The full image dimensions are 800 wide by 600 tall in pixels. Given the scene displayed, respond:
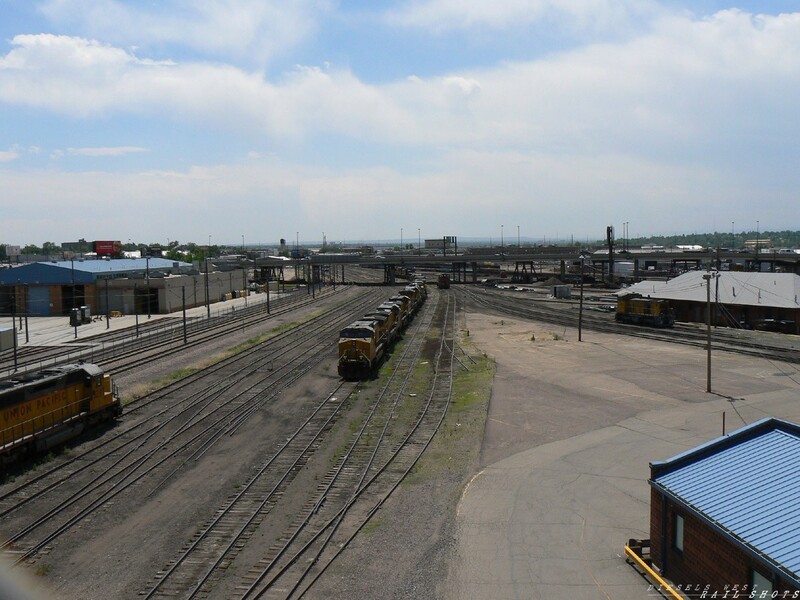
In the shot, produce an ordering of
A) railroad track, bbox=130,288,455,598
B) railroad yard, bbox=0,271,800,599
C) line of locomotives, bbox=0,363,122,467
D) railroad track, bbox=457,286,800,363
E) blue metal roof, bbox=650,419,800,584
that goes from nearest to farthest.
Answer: blue metal roof, bbox=650,419,800,584
railroad track, bbox=130,288,455,598
railroad yard, bbox=0,271,800,599
line of locomotives, bbox=0,363,122,467
railroad track, bbox=457,286,800,363

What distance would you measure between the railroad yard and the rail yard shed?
17309 millimetres

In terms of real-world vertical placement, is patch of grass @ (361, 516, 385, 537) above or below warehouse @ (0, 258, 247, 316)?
below

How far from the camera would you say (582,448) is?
27609 millimetres

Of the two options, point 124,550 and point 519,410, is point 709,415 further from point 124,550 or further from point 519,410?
point 124,550

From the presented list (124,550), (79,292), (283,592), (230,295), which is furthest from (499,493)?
(230,295)

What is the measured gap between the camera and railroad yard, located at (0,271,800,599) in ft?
56.3

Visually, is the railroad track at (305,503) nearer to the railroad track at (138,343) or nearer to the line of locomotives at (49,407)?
the line of locomotives at (49,407)

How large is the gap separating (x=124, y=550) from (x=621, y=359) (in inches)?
1576

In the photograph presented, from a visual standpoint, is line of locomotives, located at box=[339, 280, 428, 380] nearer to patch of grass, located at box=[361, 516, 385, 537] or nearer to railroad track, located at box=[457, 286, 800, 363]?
patch of grass, located at box=[361, 516, 385, 537]

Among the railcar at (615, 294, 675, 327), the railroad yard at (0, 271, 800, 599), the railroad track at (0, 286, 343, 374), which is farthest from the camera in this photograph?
the railcar at (615, 294, 675, 327)

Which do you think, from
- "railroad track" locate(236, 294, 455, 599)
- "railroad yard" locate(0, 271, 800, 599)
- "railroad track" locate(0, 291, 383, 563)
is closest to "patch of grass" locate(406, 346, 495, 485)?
"railroad yard" locate(0, 271, 800, 599)

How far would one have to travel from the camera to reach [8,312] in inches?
3219

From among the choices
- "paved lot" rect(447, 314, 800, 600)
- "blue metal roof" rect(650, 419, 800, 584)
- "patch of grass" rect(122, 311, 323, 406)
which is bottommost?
"paved lot" rect(447, 314, 800, 600)

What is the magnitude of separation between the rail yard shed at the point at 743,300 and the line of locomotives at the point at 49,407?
5461 centimetres
